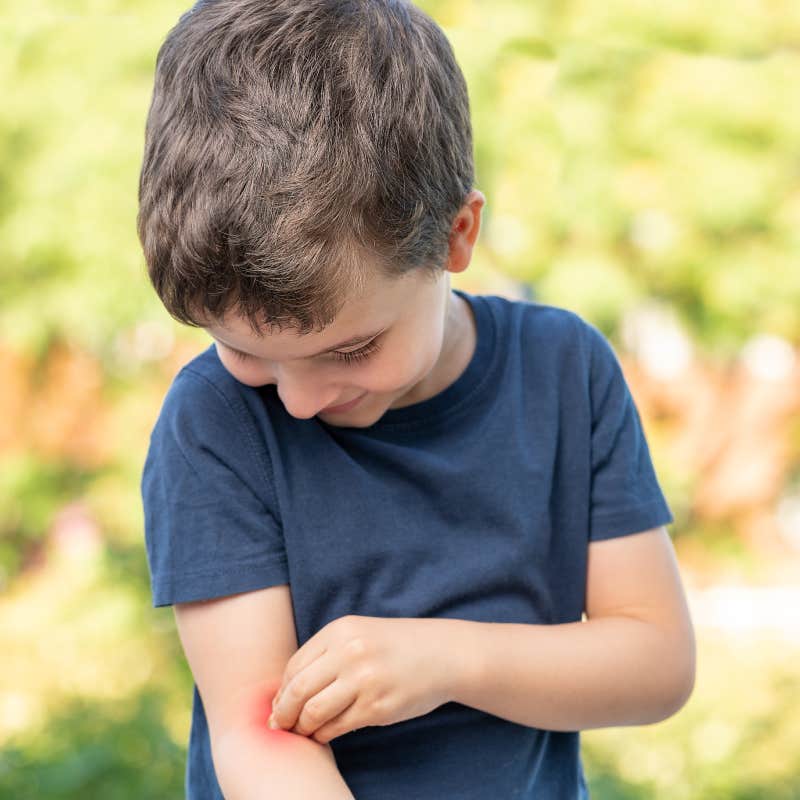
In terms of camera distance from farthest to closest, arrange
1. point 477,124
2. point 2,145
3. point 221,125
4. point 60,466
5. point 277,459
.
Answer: point 60,466, point 2,145, point 477,124, point 277,459, point 221,125

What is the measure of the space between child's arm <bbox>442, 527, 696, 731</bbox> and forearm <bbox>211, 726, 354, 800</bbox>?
144mm

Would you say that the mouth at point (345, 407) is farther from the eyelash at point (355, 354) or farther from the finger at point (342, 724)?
the finger at point (342, 724)

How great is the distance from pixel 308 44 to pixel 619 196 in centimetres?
234

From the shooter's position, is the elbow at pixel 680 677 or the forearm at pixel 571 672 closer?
the forearm at pixel 571 672

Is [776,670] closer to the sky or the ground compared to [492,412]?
closer to the ground

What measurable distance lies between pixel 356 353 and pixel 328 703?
0.33 metres

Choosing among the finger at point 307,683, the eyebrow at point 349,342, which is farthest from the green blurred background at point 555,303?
the eyebrow at point 349,342

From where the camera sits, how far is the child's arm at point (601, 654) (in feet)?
3.97

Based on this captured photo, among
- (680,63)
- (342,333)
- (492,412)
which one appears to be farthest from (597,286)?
(342,333)

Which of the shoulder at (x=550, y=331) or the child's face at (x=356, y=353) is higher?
the child's face at (x=356, y=353)

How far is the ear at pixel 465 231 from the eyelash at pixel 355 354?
0.14 meters

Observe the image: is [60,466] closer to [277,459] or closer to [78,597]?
[78,597]

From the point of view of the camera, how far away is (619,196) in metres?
3.31

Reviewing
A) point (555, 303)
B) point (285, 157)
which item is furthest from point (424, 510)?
point (555, 303)
